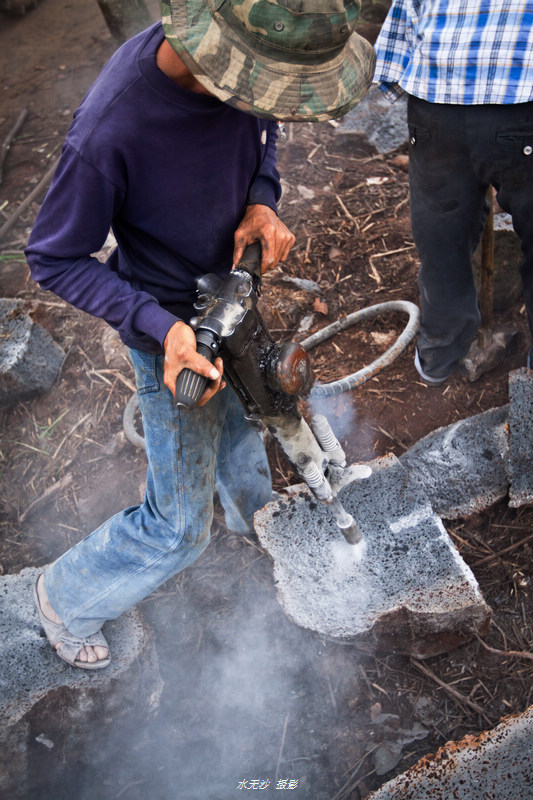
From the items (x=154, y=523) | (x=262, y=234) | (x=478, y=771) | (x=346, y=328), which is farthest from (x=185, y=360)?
(x=346, y=328)

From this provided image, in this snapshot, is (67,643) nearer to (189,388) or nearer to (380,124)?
(189,388)

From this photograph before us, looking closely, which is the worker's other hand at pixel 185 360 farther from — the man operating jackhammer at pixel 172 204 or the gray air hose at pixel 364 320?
the gray air hose at pixel 364 320

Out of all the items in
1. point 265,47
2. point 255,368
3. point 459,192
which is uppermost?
point 265,47

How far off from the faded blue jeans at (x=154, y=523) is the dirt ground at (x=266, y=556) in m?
0.62

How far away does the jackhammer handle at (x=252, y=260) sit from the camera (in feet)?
6.93

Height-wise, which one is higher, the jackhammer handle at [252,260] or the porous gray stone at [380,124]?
the jackhammer handle at [252,260]

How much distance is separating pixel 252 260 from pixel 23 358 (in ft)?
7.54

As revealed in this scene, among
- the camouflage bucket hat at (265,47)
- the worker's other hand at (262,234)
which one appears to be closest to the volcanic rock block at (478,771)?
the worker's other hand at (262,234)

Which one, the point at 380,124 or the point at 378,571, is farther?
the point at 380,124

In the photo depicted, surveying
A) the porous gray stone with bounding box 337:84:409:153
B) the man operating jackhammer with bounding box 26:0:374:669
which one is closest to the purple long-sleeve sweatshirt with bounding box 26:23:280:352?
the man operating jackhammer with bounding box 26:0:374:669

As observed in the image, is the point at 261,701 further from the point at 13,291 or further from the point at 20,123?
the point at 20,123

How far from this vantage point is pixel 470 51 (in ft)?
8.22

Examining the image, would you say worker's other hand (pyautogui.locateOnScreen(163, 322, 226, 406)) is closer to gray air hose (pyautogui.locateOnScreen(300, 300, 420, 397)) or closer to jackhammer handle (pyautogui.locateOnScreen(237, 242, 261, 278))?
jackhammer handle (pyautogui.locateOnScreen(237, 242, 261, 278))

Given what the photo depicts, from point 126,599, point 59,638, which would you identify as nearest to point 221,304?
point 126,599
